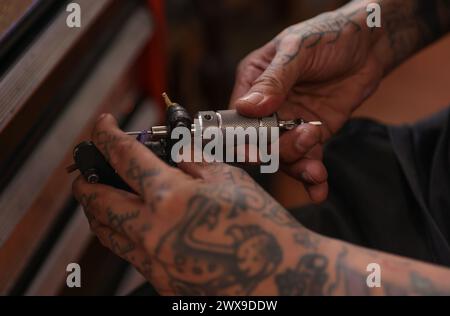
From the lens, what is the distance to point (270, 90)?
0.72 meters

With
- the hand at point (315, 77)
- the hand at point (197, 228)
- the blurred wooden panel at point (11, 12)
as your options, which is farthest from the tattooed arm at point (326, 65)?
the blurred wooden panel at point (11, 12)

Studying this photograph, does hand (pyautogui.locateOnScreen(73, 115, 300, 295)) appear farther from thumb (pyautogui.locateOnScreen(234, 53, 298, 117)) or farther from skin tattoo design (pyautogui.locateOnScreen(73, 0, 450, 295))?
thumb (pyautogui.locateOnScreen(234, 53, 298, 117))

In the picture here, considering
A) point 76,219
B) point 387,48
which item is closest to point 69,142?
point 76,219

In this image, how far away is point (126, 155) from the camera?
1.90 feet

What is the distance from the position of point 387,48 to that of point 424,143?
189 millimetres

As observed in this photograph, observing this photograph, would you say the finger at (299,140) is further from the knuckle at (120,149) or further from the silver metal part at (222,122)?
the knuckle at (120,149)

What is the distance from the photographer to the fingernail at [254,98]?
69 cm

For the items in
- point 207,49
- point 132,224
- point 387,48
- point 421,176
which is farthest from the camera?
point 207,49

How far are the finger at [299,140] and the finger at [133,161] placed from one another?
0.24 m

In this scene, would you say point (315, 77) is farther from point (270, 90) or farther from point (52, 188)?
point (52, 188)

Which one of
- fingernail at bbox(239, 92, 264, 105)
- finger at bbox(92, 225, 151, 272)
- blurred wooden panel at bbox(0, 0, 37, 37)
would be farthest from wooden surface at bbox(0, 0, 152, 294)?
fingernail at bbox(239, 92, 264, 105)

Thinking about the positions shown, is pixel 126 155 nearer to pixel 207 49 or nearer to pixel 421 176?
pixel 421 176

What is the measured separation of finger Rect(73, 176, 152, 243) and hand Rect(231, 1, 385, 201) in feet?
0.76

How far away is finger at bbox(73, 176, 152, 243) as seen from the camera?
56 cm
